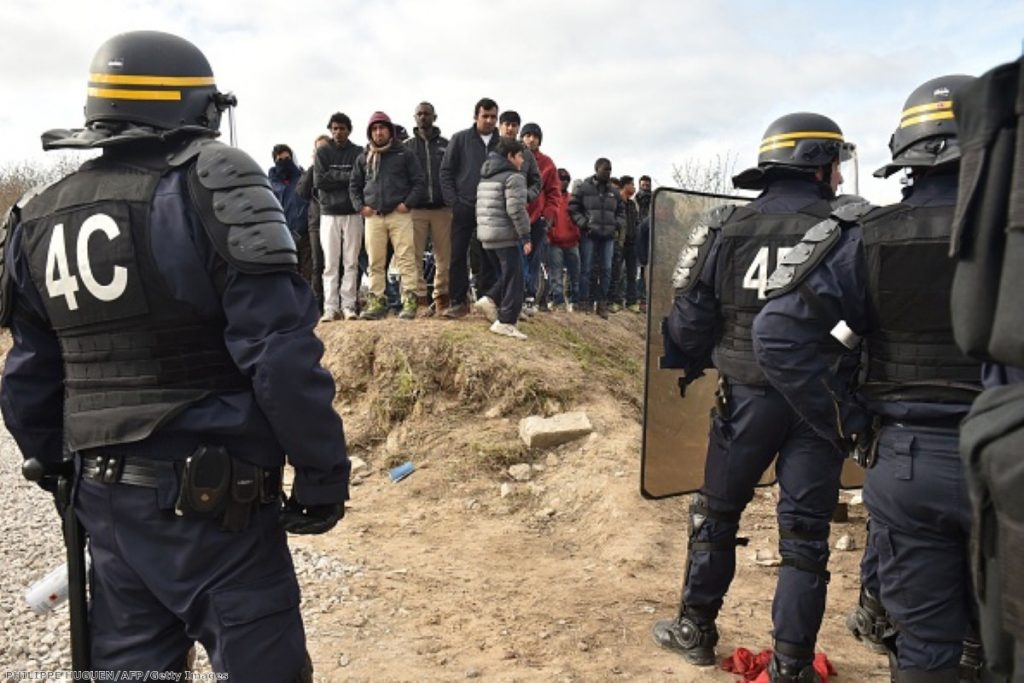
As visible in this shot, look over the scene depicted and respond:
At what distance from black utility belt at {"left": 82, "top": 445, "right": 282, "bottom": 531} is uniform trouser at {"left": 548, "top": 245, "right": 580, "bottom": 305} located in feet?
27.4

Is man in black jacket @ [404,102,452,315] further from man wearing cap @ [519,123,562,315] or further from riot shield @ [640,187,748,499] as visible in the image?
riot shield @ [640,187,748,499]

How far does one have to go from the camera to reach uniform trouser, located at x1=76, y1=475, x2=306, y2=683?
6.88ft

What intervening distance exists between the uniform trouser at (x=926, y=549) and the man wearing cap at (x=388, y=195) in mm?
5790

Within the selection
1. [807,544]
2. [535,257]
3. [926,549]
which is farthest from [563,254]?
[926,549]

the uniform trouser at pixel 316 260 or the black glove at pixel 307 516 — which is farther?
the uniform trouser at pixel 316 260

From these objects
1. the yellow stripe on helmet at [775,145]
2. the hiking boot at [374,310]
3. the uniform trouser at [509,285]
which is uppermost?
the yellow stripe on helmet at [775,145]

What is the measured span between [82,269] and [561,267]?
8.55 metres

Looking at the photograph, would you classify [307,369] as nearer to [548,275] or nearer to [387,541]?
[387,541]

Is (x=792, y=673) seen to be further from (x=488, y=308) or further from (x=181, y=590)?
(x=488, y=308)

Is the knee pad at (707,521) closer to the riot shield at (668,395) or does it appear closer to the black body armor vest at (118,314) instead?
the riot shield at (668,395)

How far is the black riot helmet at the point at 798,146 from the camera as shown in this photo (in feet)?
11.2

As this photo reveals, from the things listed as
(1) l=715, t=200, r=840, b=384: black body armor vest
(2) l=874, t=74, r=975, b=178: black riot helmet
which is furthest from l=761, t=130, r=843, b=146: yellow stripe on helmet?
(2) l=874, t=74, r=975, b=178: black riot helmet

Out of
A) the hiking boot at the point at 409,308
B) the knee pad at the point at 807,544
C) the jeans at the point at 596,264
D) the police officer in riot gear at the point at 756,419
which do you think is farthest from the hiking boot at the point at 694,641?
the jeans at the point at 596,264

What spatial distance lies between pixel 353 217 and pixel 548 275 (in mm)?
3346
